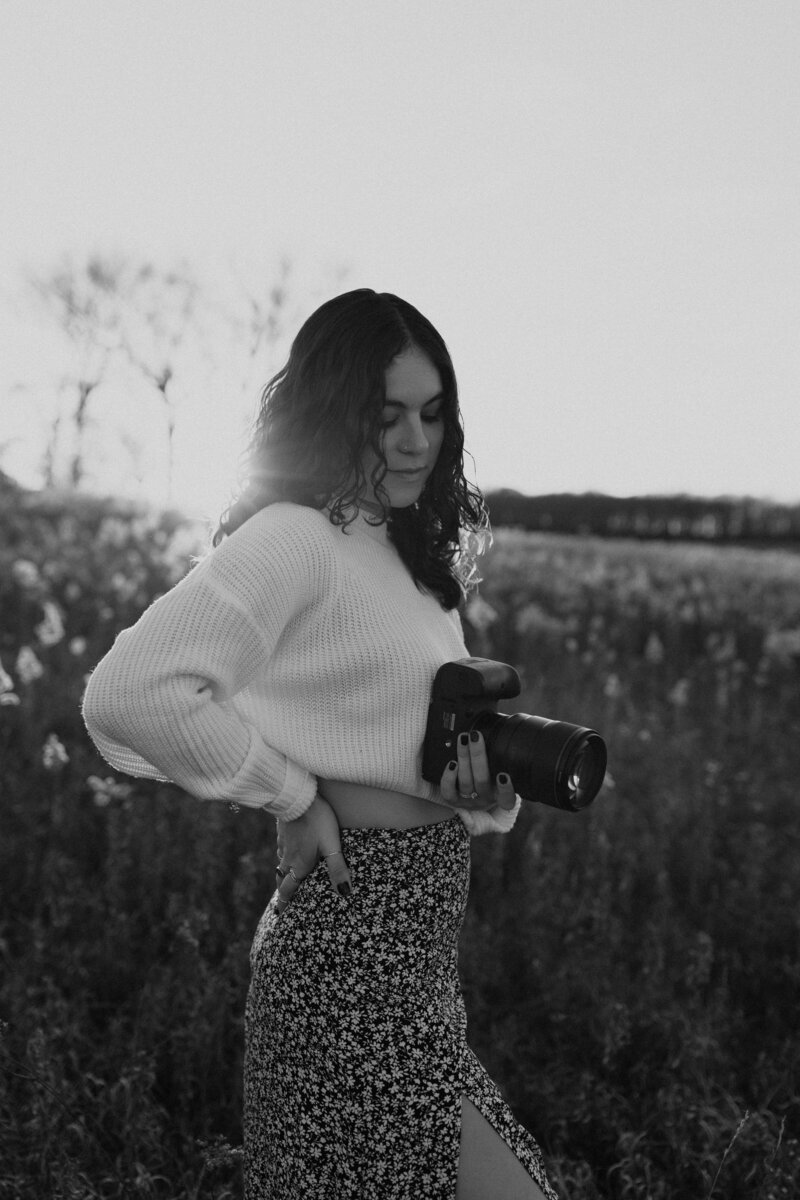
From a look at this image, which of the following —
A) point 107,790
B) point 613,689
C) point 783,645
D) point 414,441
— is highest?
point 414,441

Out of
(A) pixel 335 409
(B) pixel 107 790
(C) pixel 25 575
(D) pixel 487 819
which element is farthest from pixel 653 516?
(A) pixel 335 409

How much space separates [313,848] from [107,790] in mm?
2741

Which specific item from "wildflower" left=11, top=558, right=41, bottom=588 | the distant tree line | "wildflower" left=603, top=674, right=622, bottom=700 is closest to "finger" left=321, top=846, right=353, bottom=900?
"wildflower" left=603, top=674, right=622, bottom=700

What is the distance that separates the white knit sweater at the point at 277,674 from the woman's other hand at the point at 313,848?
33 millimetres

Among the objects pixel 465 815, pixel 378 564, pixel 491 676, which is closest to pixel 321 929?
pixel 465 815

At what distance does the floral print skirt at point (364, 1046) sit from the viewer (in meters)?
1.56

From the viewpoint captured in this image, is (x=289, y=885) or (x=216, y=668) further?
(x=289, y=885)

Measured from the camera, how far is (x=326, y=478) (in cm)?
179

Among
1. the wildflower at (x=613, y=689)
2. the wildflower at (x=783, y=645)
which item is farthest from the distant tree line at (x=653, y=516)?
the wildflower at (x=613, y=689)

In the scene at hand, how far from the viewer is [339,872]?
1.63 meters

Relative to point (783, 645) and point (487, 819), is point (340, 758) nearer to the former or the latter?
point (487, 819)

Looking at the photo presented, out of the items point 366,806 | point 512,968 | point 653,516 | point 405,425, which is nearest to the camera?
point 366,806

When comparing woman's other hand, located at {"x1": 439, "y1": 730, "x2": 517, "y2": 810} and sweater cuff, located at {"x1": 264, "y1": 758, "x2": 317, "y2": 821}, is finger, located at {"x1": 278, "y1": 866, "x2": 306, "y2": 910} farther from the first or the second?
Answer: woman's other hand, located at {"x1": 439, "y1": 730, "x2": 517, "y2": 810}

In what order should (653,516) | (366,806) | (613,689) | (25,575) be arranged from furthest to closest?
(653,516) < (25,575) < (613,689) < (366,806)
